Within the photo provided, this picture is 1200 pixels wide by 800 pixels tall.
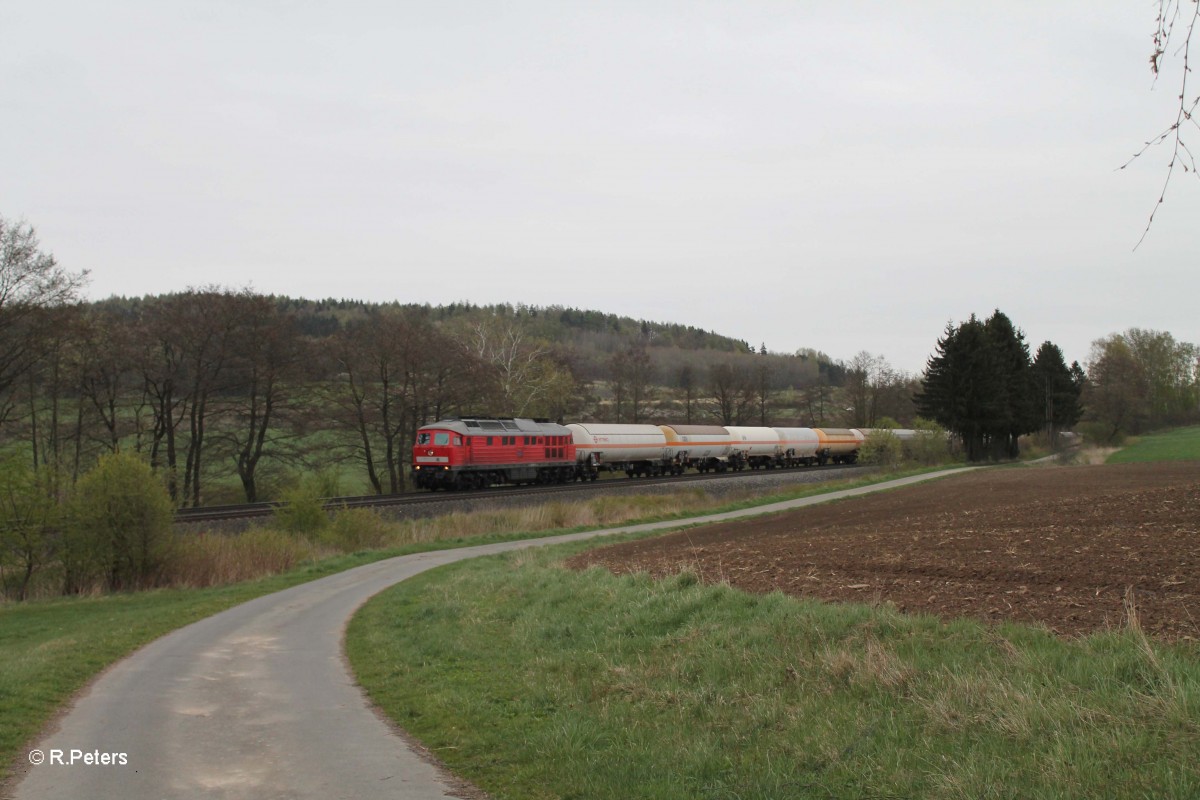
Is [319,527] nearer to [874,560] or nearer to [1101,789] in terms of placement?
[874,560]

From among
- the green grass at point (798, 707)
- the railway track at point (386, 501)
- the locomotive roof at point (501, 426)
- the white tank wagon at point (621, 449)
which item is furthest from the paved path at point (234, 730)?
the white tank wagon at point (621, 449)

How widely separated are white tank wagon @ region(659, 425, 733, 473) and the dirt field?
136 ft

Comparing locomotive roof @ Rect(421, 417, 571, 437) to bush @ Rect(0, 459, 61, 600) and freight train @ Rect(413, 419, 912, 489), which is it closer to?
freight train @ Rect(413, 419, 912, 489)

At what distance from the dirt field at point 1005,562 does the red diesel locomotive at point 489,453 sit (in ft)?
85.1

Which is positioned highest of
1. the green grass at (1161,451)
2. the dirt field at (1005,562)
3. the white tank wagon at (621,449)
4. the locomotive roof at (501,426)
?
the locomotive roof at (501,426)

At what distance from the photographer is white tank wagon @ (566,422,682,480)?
57.7m

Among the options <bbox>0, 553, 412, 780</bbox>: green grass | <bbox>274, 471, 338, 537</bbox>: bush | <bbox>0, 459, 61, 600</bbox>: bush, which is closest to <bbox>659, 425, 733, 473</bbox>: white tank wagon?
<bbox>274, 471, 338, 537</bbox>: bush

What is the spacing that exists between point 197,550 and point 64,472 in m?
5.28

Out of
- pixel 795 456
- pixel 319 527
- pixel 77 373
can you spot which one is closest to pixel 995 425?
pixel 795 456

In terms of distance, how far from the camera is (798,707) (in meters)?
7.59

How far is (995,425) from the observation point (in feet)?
250

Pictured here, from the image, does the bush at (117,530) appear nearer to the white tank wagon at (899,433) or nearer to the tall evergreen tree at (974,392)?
the white tank wagon at (899,433)

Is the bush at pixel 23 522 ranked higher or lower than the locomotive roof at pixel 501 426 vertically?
lower

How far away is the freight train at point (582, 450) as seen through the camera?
159 ft
